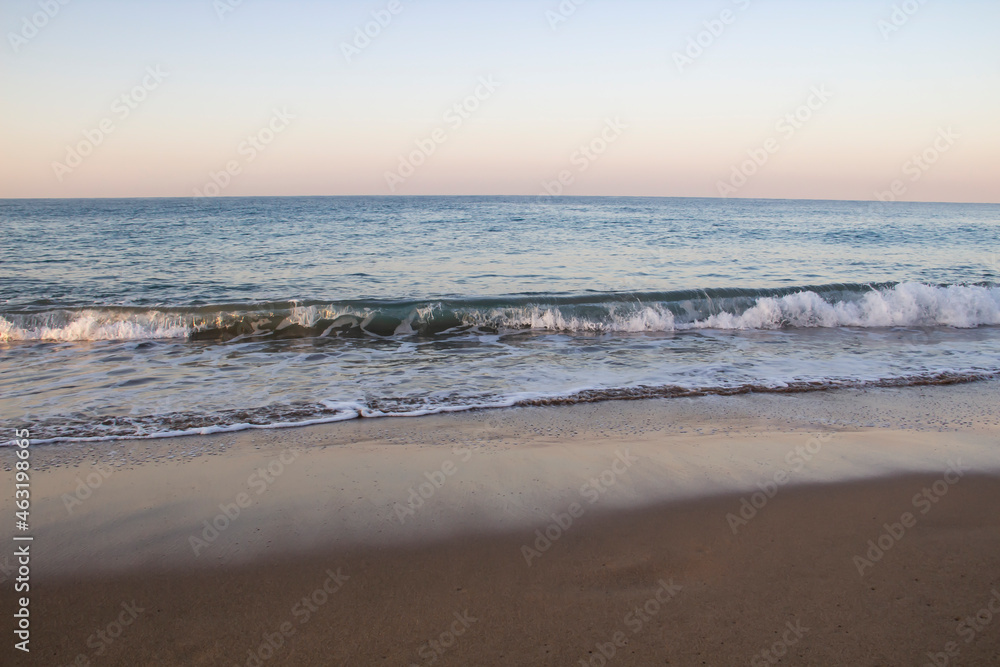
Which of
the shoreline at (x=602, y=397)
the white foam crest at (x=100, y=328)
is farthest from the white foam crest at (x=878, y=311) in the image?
the white foam crest at (x=100, y=328)

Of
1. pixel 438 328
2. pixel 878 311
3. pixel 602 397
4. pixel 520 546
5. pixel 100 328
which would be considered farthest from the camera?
pixel 878 311

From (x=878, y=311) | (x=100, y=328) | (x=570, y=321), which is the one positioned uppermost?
(x=878, y=311)

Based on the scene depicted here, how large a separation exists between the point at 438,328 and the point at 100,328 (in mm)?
5535

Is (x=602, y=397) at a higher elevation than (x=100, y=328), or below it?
higher

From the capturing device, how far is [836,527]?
3.38 m

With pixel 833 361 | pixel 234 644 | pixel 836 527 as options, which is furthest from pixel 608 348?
pixel 234 644

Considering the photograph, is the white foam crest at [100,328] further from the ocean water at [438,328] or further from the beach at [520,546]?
the beach at [520,546]

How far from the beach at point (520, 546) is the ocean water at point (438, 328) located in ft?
3.57

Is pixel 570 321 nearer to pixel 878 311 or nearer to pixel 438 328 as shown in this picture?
pixel 438 328

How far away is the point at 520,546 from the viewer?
3172 mm

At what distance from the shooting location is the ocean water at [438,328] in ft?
19.7

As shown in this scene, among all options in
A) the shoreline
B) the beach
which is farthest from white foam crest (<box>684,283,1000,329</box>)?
the beach

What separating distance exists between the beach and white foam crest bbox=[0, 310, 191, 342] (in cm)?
549

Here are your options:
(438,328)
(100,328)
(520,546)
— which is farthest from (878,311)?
A: (100,328)
